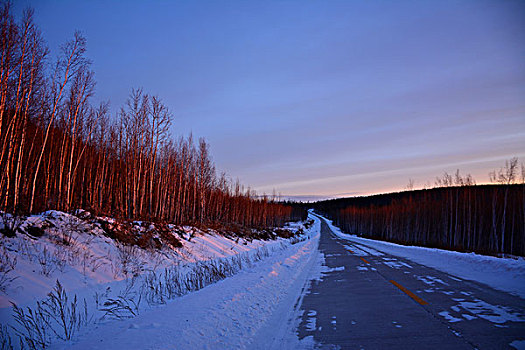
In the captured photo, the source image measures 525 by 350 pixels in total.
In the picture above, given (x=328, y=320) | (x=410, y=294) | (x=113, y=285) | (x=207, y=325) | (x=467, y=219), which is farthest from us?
(x=467, y=219)

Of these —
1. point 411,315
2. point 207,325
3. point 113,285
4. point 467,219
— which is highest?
point 467,219

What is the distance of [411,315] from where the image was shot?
4926mm

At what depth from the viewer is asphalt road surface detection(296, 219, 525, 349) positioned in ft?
12.5

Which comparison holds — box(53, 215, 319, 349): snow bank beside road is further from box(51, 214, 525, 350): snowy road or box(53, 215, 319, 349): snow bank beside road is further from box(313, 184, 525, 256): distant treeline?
box(313, 184, 525, 256): distant treeline

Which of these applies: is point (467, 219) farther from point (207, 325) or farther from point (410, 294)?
point (207, 325)

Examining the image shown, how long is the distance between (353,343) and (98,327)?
449cm

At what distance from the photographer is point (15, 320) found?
5141 millimetres

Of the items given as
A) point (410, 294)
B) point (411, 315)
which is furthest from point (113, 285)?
point (410, 294)

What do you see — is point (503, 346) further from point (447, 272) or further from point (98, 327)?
point (447, 272)

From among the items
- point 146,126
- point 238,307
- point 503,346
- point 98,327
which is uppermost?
point 146,126

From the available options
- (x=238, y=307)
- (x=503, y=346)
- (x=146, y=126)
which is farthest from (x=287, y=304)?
(x=146, y=126)

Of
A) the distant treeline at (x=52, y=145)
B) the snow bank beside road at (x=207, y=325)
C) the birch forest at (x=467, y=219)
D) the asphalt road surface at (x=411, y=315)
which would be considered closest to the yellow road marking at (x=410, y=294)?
the asphalt road surface at (x=411, y=315)

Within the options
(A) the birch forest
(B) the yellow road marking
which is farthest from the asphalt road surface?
(A) the birch forest

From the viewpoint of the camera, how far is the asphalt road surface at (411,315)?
380 cm
